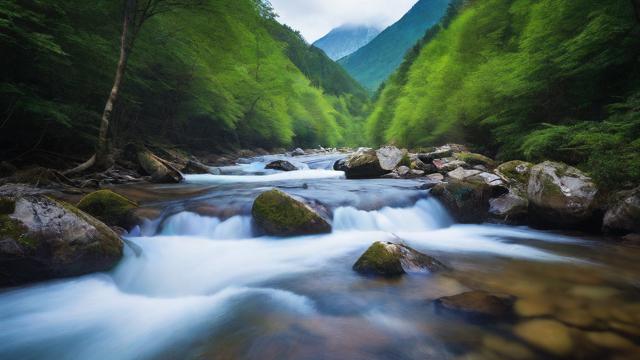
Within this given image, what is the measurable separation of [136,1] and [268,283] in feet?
29.3

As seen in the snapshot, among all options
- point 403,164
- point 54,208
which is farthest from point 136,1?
point 403,164

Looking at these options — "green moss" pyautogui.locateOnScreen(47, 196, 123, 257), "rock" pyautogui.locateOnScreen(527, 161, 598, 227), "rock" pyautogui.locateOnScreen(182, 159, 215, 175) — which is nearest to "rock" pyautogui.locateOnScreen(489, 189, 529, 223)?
"rock" pyautogui.locateOnScreen(527, 161, 598, 227)

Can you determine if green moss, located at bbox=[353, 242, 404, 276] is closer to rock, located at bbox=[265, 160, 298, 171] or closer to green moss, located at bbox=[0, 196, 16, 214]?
green moss, located at bbox=[0, 196, 16, 214]

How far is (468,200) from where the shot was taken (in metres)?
7.93

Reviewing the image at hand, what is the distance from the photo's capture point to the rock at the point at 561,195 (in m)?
6.37

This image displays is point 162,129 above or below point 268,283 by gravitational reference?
above

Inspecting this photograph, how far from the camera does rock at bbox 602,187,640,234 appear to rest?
18.5 ft

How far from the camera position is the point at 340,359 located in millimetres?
2545

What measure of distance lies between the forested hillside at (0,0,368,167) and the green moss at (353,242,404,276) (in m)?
6.33

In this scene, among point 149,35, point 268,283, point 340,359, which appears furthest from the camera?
point 149,35

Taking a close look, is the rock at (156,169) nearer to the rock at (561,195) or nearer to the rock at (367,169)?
the rock at (367,169)

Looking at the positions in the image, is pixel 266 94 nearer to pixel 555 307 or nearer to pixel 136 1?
pixel 136 1

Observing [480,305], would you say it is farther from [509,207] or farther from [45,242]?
[509,207]

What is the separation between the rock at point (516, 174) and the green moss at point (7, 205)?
356 inches
